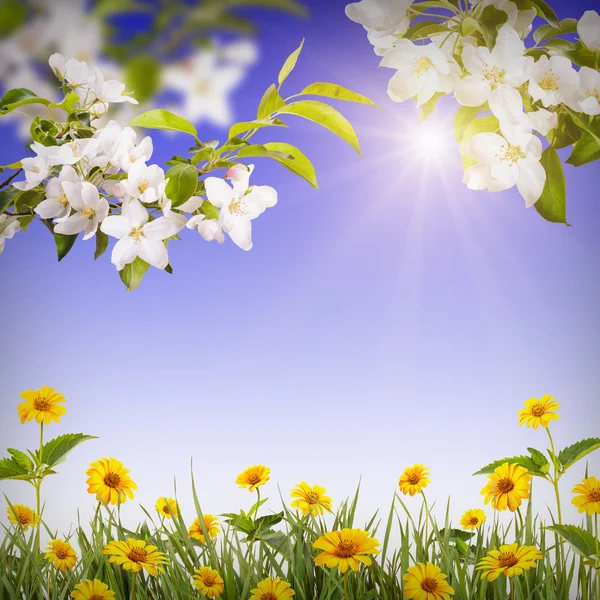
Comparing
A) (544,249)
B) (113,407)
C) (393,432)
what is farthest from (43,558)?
(544,249)

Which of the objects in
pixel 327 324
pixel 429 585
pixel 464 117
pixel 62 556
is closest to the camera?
pixel 464 117

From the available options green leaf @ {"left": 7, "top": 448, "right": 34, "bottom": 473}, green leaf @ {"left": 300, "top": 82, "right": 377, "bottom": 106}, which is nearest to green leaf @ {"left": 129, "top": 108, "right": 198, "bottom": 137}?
green leaf @ {"left": 300, "top": 82, "right": 377, "bottom": 106}

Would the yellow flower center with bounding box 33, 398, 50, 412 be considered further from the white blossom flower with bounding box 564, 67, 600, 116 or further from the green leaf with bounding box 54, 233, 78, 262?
the white blossom flower with bounding box 564, 67, 600, 116

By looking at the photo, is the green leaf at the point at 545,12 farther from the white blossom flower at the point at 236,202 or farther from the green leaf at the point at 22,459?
the green leaf at the point at 22,459

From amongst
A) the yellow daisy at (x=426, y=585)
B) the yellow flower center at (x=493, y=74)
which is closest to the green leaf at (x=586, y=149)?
the yellow flower center at (x=493, y=74)

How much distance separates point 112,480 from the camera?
92 cm

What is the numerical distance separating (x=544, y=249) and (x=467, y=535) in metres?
0.52

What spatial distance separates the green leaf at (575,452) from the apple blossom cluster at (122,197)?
63 cm

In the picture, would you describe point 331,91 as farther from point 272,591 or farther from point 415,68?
point 272,591

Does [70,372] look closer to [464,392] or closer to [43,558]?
[43,558]

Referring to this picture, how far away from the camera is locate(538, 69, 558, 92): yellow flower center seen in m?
0.58

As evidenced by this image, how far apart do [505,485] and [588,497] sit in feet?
0.38

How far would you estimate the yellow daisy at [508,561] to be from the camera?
769mm

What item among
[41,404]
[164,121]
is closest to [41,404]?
[41,404]
